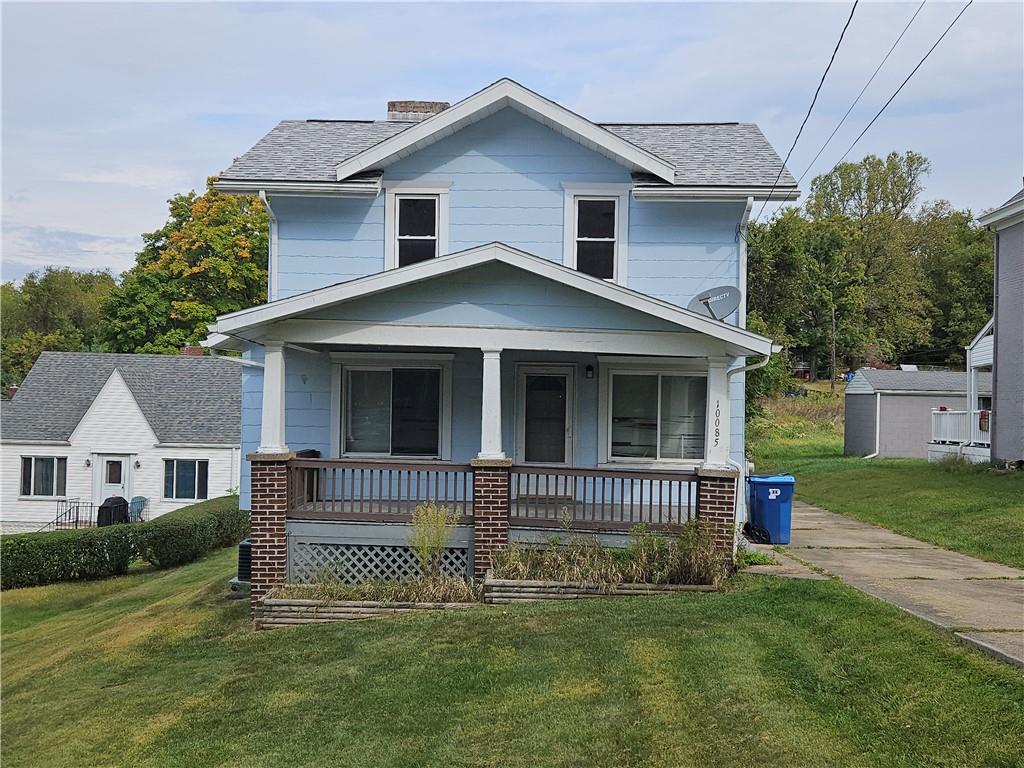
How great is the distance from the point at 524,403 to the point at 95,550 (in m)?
13.3

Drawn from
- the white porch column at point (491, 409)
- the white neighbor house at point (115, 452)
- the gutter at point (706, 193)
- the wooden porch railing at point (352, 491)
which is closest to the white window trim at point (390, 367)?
the wooden porch railing at point (352, 491)

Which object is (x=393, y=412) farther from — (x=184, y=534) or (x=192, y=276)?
(x=192, y=276)

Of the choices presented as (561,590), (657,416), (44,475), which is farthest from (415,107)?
(44,475)

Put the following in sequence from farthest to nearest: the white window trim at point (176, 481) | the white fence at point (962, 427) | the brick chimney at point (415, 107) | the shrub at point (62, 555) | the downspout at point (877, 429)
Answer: the downspout at point (877, 429)
the white window trim at point (176, 481)
the white fence at point (962, 427)
the shrub at point (62, 555)
the brick chimney at point (415, 107)

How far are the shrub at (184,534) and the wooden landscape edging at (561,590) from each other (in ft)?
41.7

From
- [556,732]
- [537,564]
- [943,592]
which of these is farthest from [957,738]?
[537,564]

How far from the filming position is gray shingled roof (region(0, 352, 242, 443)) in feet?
100

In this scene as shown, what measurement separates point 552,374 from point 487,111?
403 cm

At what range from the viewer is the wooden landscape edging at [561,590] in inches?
390

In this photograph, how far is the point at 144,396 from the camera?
1216 inches

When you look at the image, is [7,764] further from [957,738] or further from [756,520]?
[756,520]

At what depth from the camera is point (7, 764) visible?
24.8 ft

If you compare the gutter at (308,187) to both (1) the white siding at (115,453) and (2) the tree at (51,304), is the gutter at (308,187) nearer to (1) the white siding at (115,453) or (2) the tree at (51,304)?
(1) the white siding at (115,453)

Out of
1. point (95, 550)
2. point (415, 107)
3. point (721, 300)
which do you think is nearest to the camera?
point (721, 300)
